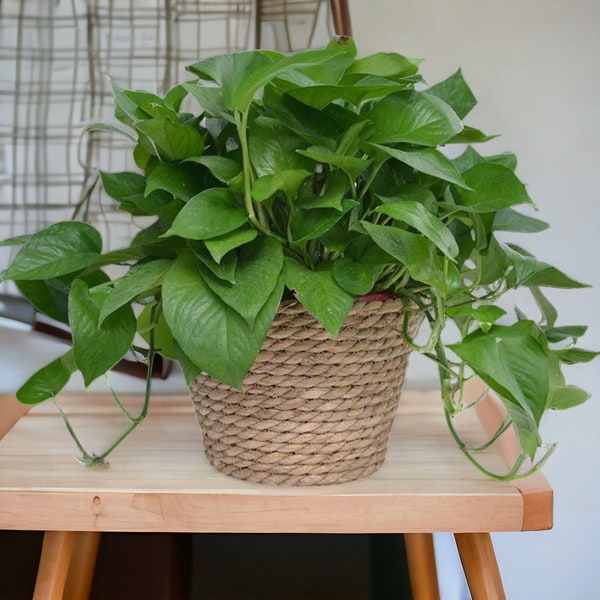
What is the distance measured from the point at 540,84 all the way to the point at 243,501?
86cm

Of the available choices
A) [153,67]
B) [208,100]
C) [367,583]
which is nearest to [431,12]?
[153,67]

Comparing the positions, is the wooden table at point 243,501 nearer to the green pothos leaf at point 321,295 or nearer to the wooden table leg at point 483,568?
the wooden table leg at point 483,568

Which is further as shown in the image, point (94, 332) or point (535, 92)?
point (535, 92)

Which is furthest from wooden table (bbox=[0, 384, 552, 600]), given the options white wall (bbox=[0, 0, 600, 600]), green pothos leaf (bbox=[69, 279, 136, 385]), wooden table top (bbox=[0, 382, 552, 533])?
white wall (bbox=[0, 0, 600, 600])

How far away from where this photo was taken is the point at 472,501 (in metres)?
0.74

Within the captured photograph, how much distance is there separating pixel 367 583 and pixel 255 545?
194 mm

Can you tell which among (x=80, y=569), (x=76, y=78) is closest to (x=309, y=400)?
(x=80, y=569)

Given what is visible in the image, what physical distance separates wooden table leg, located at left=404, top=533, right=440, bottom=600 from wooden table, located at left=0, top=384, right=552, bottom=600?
0.25 metres

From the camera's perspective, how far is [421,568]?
3.58 ft

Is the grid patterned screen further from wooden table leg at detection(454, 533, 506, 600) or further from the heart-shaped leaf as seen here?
wooden table leg at detection(454, 533, 506, 600)

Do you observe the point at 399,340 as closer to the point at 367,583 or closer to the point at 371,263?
the point at 371,263

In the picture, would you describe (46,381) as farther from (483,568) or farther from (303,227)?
(483,568)

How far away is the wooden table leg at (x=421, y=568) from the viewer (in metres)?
1.08

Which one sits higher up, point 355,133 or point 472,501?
point 355,133
